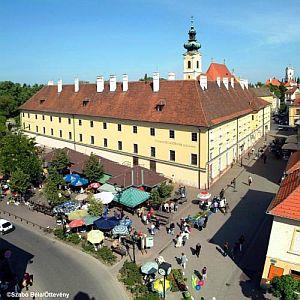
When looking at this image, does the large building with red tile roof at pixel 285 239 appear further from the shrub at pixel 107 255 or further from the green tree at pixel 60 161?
the green tree at pixel 60 161

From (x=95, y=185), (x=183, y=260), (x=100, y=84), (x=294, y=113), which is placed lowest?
(x=183, y=260)

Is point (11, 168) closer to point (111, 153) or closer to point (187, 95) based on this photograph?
point (111, 153)

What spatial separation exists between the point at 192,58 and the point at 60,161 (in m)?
37.3

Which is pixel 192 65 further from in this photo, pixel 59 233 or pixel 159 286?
pixel 159 286

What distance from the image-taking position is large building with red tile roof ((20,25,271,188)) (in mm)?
36719

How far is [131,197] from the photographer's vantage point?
30.5 meters

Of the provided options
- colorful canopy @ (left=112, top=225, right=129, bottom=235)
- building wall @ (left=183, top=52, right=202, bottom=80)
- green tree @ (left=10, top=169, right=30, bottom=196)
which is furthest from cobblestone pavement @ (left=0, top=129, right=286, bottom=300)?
building wall @ (left=183, top=52, right=202, bottom=80)

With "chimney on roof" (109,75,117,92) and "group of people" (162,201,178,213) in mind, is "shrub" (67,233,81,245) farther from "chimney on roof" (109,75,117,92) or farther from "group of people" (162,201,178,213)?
"chimney on roof" (109,75,117,92)

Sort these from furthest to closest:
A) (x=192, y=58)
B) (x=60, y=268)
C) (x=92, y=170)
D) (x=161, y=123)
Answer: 1. (x=192, y=58)
2. (x=161, y=123)
3. (x=92, y=170)
4. (x=60, y=268)

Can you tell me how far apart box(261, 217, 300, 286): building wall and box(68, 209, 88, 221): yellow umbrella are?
14.8 meters

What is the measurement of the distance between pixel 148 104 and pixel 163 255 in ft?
72.4

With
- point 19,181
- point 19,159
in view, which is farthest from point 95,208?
point 19,159

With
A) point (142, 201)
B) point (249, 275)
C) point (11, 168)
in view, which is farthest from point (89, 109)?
point (249, 275)

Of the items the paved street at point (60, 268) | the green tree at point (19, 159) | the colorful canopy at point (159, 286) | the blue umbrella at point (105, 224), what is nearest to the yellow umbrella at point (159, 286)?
the colorful canopy at point (159, 286)
